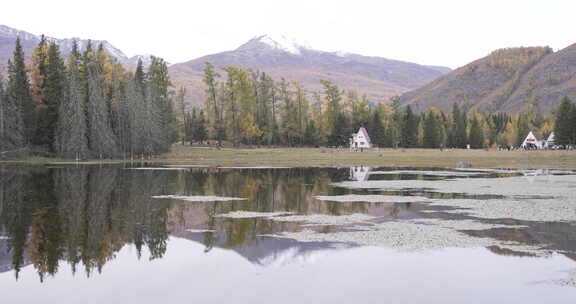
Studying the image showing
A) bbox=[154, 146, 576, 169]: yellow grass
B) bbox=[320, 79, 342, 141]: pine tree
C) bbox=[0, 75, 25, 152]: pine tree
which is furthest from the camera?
bbox=[320, 79, 342, 141]: pine tree

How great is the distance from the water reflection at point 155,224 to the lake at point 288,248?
7 cm

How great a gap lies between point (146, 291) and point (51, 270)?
3640 millimetres

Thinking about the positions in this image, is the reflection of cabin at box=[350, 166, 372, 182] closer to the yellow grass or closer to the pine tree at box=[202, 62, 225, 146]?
the yellow grass

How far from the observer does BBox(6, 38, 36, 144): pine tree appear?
77.6m

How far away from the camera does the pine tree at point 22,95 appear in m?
77.6

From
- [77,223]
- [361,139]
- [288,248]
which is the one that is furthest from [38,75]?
[288,248]

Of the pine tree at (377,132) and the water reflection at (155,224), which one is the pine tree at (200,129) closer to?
the pine tree at (377,132)

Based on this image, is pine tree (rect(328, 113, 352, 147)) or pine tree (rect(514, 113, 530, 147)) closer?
pine tree (rect(328, 113, 352, 147))

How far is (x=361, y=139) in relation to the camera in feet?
434

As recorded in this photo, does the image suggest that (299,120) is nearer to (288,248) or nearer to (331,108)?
(331,108)

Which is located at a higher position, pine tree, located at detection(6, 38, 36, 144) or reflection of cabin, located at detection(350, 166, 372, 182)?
pine tree, located at detection(6, 38, 36, 144)

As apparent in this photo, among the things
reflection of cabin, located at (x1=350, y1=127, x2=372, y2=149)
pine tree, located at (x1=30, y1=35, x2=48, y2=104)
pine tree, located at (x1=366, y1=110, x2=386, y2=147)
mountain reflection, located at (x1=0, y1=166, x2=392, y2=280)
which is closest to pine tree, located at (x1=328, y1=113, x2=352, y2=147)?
reflection of cabin, located at (x1=350, y1=127, x2=372, y2=149)

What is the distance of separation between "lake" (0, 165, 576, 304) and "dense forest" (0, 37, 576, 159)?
47.0 meters

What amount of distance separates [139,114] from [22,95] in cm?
1629
